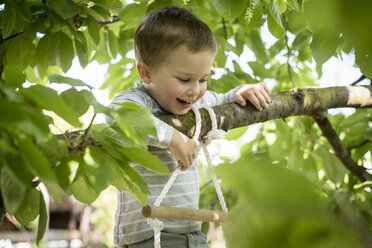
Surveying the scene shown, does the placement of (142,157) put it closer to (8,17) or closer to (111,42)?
(8,17)

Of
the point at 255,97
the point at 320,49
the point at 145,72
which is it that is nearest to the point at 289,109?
the point at 255,97

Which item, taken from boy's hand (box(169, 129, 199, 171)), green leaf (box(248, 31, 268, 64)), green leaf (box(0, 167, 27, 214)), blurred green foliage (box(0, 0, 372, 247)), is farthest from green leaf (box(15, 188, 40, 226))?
green leaf (box(248, 31, 268, 64))

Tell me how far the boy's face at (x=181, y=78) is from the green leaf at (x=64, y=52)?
0.31 metres

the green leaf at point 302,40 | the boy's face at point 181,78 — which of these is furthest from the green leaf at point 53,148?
the green leaf at point 302,40

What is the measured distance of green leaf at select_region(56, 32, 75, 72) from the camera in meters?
1.27

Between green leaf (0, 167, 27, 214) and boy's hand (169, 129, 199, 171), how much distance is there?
542 mm

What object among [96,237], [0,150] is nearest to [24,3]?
[0,150]

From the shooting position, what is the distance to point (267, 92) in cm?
133

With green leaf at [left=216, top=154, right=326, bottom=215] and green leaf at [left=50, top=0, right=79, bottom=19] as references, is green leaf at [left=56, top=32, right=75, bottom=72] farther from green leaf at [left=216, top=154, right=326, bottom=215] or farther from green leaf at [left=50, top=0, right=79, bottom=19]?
green leaf at [left=216, top=154, right=326, bottom=215]

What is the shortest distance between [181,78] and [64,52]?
0.41 meters

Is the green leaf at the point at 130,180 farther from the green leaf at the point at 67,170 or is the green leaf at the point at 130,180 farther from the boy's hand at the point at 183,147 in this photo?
the boy's hand at the point at 183,147

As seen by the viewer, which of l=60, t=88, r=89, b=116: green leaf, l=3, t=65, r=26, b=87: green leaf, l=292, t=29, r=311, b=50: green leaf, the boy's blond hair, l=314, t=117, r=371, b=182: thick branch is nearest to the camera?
l=3, t=65, r=26, b=87: green leaf

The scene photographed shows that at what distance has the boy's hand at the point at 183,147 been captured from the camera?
3.40 ft

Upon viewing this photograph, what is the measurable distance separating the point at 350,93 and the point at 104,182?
1.19m
